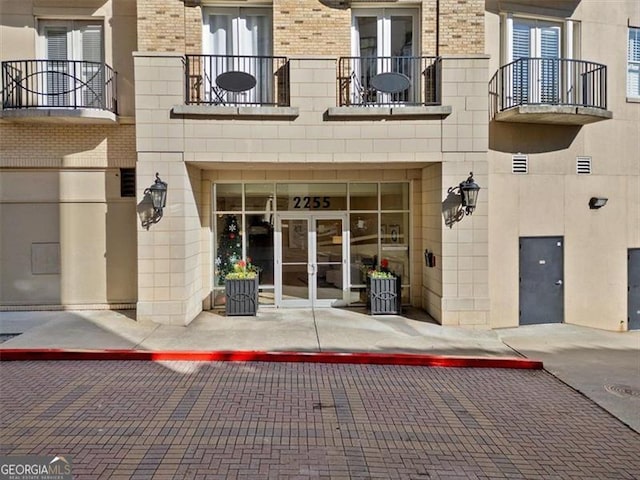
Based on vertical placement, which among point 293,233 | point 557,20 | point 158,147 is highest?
point 557,20

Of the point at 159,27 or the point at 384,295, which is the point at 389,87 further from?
the point at 159,27

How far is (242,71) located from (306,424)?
7734mm

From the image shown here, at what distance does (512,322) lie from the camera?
10586 mm

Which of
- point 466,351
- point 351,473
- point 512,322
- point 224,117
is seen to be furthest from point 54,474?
point 512,322

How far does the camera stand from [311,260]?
37.7 ft

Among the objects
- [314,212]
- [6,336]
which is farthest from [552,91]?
[6,336]

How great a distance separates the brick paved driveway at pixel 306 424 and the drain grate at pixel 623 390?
62 cm

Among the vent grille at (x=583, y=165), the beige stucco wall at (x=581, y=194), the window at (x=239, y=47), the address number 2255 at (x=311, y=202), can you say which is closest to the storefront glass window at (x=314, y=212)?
the address number 2255 at (x=311, y=202)

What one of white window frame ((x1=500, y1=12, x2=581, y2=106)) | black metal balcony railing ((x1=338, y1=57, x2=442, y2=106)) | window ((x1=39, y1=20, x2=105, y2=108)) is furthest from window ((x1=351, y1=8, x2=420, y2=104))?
window ((x1=39, y1=20, x2=105, y2=108))

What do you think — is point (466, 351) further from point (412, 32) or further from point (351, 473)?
point (412, 32)

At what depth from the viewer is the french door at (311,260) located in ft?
37.7

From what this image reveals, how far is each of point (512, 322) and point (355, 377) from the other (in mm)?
5406

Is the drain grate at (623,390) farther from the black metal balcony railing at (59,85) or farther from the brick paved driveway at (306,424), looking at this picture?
the black metal balcony railing at (59,85)

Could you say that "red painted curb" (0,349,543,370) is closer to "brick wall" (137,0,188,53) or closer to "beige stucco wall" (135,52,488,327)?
"beige stucco wall" (135,52,488,327)
